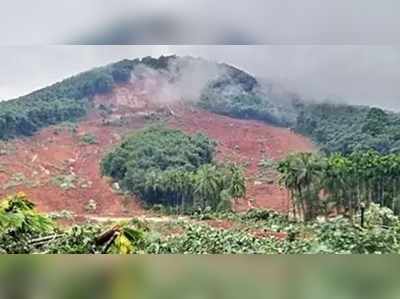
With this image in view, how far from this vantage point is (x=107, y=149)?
347 centimetres

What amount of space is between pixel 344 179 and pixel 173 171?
0.68 metres

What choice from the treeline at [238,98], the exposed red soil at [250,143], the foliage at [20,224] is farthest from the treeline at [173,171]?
the foliage at [20,224]

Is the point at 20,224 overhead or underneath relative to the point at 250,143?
underneath

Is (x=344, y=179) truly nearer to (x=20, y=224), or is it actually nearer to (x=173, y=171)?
(x=173, y=171)

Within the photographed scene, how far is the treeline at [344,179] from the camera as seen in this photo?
3416 mm

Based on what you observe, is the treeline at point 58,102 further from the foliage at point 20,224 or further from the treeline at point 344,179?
the treeline at point 344,179

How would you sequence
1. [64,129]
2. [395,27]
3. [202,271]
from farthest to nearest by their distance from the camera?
1. [64,129]
2. [395,27]
3. [202,271]

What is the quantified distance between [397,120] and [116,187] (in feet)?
3.74

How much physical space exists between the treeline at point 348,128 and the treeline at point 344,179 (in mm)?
38

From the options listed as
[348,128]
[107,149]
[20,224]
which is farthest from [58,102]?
[348,128]

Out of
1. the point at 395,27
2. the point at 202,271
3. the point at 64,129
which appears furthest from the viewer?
the point at 64,129

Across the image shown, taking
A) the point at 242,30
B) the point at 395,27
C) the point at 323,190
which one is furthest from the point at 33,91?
the point at 395,27

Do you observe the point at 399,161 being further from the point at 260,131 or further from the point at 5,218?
the point at 5,218

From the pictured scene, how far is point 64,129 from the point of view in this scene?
3.47 metres
